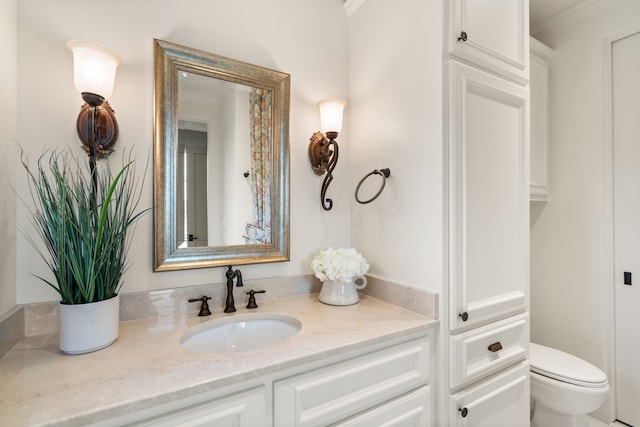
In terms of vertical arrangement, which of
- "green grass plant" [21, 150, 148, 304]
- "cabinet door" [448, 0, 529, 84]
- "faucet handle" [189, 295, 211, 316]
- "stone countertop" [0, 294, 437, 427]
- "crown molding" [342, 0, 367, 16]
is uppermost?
"crown molding" [342, 0, 367, 16]

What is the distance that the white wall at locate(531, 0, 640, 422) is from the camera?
1878 millimetres

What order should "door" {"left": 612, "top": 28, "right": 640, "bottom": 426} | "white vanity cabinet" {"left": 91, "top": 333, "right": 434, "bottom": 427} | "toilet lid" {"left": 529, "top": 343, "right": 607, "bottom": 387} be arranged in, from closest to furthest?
"white vanity cabinet" {"left": 91, "top": 333, "right": 434, "bottom": 427} < "toilet lid" {"left": 529, "top": 343, "right": 607, "bottom": 387} < "door" {"left": 612, "top": 28, "right": 640, "bottom": 426}

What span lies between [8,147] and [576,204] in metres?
2.91

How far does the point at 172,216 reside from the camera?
1.22m

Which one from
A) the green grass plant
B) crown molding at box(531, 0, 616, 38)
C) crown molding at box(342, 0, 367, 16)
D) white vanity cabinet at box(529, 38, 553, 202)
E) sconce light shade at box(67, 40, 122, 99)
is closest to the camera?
the green grass plant

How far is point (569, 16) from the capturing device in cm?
200

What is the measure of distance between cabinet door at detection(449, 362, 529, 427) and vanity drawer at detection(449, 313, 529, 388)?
0.05 meters

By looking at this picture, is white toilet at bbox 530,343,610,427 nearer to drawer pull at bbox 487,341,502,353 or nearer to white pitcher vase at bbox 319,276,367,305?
drawer pull at bbox 487,341,502,353

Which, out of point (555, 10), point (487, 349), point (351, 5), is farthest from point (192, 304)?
point (555, 10)

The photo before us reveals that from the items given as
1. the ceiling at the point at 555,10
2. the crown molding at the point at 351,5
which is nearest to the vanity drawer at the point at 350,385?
the crown molding at the point at 351,5

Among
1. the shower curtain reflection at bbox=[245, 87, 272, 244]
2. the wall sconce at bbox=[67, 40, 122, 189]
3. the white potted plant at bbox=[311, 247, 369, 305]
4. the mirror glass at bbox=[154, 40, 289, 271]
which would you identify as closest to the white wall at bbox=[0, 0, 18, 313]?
the wall sconce at bbox=[67, 40, 122, 189]

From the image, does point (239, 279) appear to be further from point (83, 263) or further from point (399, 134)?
point (399, 134)

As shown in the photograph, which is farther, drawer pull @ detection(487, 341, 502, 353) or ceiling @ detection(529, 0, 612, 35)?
ceiling @ detection(529, 0, 612, 35)

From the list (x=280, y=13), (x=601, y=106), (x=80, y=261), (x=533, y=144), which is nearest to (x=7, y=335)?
(x=80, y=261)
